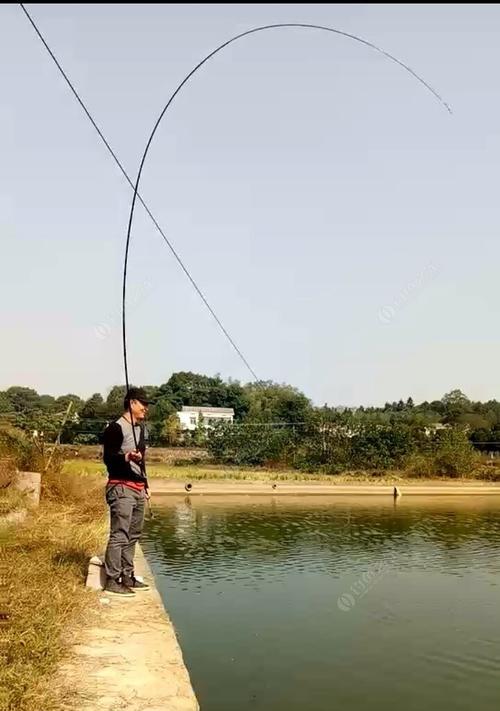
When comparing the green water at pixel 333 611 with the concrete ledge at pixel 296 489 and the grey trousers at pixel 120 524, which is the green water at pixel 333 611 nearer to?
the grey trousers at pixel 120 524

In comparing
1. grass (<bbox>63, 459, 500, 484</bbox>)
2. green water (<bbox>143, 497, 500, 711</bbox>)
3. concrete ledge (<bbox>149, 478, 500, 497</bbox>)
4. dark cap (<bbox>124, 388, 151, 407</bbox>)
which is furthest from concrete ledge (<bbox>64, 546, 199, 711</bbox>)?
grass (<bbox>63, 459, 500, 484</bbox>)

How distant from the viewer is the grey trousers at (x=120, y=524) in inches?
207

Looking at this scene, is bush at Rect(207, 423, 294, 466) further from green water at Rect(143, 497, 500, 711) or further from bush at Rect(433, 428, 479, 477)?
green water at Rect(143, 497, 500, 711)

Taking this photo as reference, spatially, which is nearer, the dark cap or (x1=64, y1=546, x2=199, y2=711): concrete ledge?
(x1=64, y1=546, x2=199, y2=711): concrete ledge

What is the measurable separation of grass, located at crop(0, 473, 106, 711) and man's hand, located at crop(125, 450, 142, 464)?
91 cm

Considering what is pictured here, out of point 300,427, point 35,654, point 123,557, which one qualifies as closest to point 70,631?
point 35,654

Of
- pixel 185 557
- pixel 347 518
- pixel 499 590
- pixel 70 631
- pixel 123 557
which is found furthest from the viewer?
pixel 347 518

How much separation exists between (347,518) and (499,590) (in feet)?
19.2

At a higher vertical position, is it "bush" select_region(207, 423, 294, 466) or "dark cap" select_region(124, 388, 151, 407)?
"dark cap" select_region(124, 388, 151, 407)

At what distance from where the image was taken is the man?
522cm

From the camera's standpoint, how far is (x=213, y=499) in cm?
1723

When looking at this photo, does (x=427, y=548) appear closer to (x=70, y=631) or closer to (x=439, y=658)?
(x=439, y=658)

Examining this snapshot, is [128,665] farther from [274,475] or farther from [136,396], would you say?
[274,475]

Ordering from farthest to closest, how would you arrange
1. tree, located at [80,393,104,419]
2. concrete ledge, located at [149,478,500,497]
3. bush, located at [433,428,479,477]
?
tree, located at [80,393,104,419], bush, located at [433,428,479,477], concrete ledge, located at [149,478,500,497]
